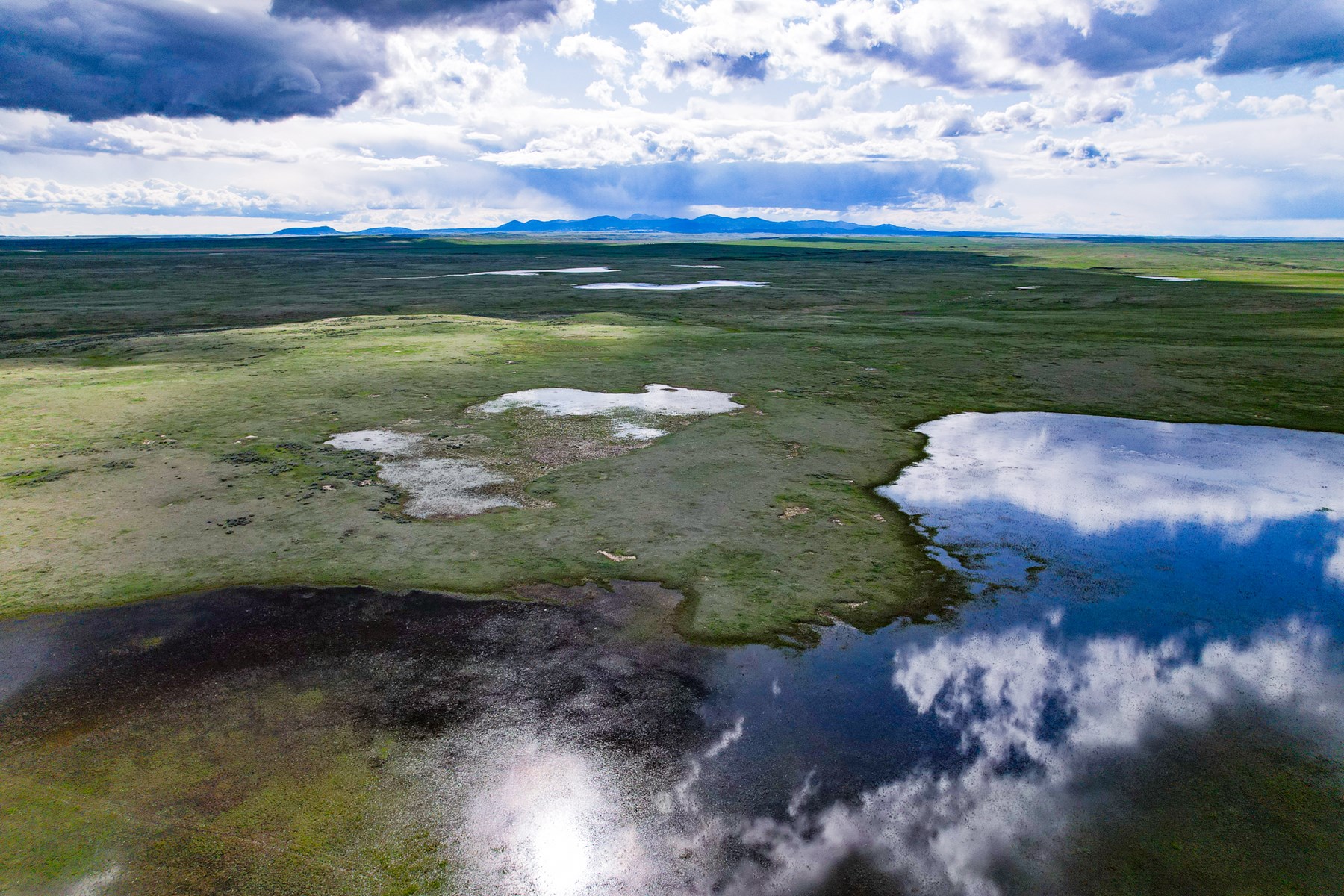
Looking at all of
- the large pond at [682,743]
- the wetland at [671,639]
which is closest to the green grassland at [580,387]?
the wetland at [671,639]

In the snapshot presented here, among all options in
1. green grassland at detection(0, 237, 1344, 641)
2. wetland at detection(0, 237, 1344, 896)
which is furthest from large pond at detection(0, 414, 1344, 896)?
green grassland at detection(0, 237, 1344, 641)

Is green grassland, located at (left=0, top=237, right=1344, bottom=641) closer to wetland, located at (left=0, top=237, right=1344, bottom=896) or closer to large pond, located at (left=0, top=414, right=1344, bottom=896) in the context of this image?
wetland, located at (left=0, top=237, right=1344, bottom=896)

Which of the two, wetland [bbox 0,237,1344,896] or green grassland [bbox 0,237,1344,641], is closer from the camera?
wetland [bbox 0,237,1344,896]

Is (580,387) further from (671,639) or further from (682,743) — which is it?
(682,743)

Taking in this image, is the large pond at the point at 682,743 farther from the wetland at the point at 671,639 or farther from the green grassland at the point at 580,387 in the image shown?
the green grassland at the point at 580,387

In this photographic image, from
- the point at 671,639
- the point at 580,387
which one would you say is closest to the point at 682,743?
the point at 671,639

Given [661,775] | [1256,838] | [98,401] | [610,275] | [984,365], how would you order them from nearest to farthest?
[1256,838] → [661,775] → [98,401] → [984,365] → [610,275]

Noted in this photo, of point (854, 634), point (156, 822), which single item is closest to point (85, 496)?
point (156, 822)

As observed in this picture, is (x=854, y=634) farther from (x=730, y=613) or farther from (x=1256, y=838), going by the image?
(x=1256, y=838)
